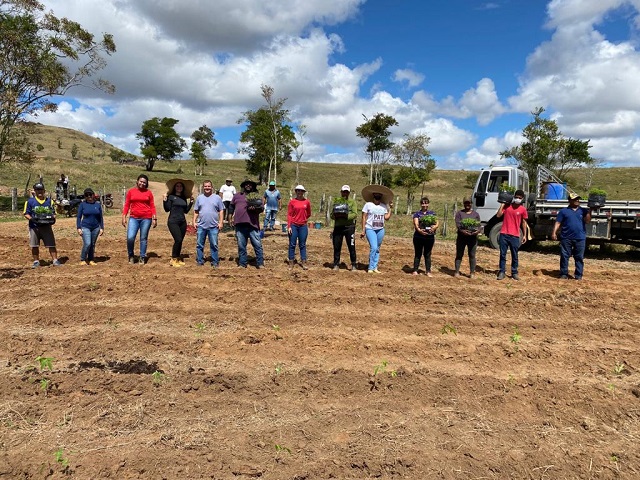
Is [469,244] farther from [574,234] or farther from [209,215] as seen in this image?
[209,215]

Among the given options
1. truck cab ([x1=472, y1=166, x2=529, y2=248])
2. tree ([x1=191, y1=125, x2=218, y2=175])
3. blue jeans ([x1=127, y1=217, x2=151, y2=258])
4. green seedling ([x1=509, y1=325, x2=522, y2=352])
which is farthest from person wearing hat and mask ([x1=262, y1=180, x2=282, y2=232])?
tree ([x1=191, y1=125, x2=218, y2=175])

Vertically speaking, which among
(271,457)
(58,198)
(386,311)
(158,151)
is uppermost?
(158,151)

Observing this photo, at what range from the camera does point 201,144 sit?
49.4 m

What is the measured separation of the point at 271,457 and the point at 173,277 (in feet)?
15.4

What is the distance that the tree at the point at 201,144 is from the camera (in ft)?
155

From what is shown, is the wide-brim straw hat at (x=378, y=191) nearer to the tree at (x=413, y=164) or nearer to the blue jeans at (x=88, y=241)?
the blue jeans at (x=88, y=241)

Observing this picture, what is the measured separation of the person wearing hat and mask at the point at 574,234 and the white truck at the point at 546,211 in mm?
2567

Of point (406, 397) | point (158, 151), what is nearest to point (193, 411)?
point (406, 397)

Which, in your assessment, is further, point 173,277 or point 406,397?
point 173,277

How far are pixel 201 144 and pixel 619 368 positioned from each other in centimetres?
4947

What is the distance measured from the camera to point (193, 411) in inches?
131

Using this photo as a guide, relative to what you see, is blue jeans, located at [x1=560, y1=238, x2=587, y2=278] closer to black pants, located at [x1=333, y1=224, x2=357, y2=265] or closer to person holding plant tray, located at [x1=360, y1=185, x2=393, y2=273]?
→ person holding plant tray, located at [x1=360, y1=185, x2=393, y2=273]

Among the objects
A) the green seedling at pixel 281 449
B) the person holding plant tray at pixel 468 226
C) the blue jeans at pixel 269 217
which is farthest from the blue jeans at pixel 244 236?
the green seedling at pixel 281 449

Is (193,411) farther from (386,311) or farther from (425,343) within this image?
(386,311)
